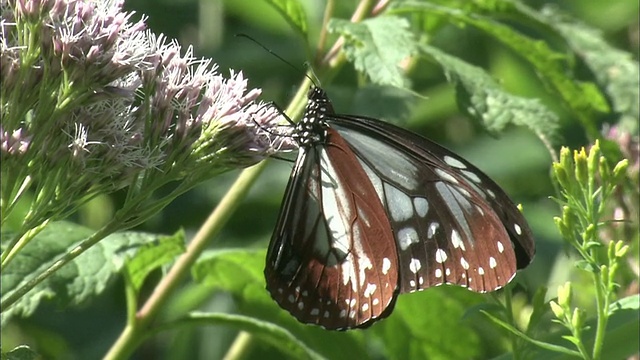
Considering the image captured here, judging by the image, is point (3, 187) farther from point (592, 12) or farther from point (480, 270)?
point (592, 12)

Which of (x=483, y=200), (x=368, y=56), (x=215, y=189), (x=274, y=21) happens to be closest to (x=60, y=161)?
(x=368, y=56)

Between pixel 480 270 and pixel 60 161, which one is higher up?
pixel 60 161

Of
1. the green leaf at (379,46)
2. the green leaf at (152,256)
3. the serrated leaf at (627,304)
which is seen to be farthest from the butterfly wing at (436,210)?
the green leaf at (152,256)

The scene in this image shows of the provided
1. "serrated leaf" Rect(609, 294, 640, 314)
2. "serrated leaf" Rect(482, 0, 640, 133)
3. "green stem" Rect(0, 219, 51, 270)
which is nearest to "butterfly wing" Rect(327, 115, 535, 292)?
"serrated leaf" Rect(609, 294, 640, 314)

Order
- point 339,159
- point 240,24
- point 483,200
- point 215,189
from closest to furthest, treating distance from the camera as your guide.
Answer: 1. point 483,200
2. point 339,159
3. point 215,189
4. point 240,24

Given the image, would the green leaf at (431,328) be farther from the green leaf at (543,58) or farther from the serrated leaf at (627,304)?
the serrated leaf at (627,304)

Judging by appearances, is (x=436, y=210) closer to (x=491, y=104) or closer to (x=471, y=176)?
(x=471, y=176)

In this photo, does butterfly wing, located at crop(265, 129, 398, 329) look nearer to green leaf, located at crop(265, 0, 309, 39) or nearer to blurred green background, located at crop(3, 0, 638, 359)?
green leaf, located at crop(265, 0, 309, 39)

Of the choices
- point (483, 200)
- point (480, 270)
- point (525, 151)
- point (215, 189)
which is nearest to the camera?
point (480, 270)
